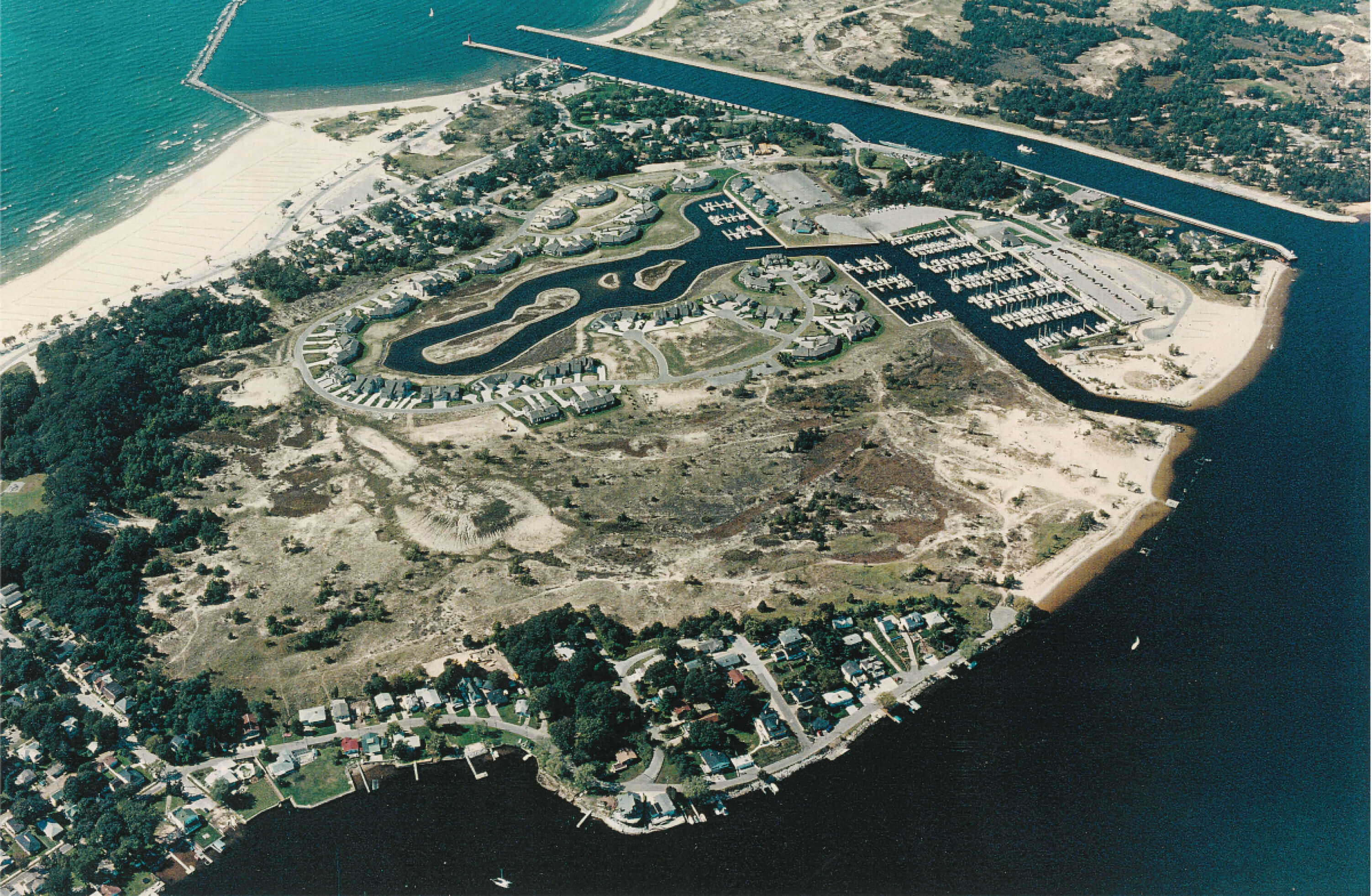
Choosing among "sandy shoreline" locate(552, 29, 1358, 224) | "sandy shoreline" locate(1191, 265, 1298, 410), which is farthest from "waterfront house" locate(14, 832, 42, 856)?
"sandy shoreline" locate(552, 29, 1358, 224)

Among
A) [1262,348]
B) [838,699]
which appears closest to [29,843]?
[838,699]

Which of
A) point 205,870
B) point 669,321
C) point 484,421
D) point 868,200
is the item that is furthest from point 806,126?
point 205,870

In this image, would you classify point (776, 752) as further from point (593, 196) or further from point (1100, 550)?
point (593, 196)

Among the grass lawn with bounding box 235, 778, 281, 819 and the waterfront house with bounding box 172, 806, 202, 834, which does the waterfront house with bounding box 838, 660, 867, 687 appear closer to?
the grass lawn with bounding box 235, 778, 281, 819

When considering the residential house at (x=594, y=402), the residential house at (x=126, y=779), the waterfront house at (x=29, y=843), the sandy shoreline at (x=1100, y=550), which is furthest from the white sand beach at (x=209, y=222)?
the sandy shoreline at (x=1100, y=550)

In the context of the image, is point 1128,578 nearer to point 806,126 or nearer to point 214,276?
point 806,126

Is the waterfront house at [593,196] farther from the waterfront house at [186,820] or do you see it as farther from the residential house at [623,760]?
the waterfront house at [186,820]
